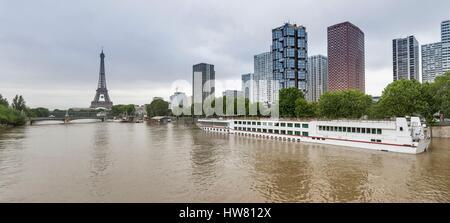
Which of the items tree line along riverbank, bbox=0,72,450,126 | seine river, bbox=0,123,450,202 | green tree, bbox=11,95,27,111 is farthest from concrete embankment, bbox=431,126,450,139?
green tree, bbox=11,95,27,111

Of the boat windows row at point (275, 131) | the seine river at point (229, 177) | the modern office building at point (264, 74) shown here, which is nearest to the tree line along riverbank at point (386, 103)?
the boat windows row at point (275, 131)

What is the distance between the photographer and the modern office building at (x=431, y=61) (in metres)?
141

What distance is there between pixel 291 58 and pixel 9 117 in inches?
4398

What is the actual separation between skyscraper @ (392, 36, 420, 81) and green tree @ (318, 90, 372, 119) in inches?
4562

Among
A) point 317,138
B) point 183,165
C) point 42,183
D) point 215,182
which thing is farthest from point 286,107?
point 42,183

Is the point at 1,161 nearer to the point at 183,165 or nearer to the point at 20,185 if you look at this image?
the point at 20,185

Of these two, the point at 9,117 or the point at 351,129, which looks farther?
the point at 9,117

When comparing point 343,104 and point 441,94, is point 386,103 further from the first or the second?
point 441,94

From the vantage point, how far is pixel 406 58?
155 meters

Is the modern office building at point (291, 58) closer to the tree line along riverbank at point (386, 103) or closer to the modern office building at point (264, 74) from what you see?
the modern office building at point (264, 74)

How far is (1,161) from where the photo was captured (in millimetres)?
33375

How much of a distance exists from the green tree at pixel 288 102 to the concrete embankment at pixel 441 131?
1243 inches

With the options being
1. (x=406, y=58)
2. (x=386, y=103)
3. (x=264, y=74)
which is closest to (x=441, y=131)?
(x=386, y=103)

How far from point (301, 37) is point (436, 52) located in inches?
3417
